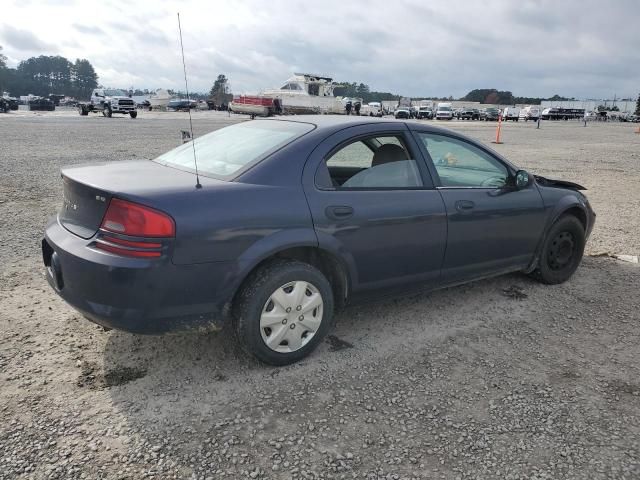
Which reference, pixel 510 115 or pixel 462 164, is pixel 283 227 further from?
pixel 510 115

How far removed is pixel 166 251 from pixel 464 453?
185 cm

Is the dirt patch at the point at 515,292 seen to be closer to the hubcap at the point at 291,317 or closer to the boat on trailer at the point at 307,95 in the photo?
the hubcap at the point at 291,317

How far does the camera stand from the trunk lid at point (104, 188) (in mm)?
2803

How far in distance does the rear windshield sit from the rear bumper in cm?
71

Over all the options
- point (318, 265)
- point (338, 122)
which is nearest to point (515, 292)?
point (318, 265)

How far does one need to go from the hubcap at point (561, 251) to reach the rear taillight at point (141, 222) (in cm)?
364

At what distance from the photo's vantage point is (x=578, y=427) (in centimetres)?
276

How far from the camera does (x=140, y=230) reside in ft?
8.79

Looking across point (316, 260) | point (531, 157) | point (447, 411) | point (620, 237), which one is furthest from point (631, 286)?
point (531, 157)

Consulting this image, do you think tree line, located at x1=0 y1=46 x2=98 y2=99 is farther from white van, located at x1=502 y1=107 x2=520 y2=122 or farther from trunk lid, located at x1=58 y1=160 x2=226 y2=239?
trunk lid, located at x1=58 y1=160 x2=226 y2=239

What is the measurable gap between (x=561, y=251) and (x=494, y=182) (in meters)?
1.21

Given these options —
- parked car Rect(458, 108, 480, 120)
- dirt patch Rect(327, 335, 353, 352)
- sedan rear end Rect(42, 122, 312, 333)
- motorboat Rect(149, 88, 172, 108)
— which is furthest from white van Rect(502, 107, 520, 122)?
sedan rear end Rect(42, 122, 312, 333)

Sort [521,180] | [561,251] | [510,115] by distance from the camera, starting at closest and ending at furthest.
Answer: [521,180] < [561,251] < [510,115]

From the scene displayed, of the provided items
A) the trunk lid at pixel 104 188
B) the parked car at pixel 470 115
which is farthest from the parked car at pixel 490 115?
the trunk lid at pixel 104 188
